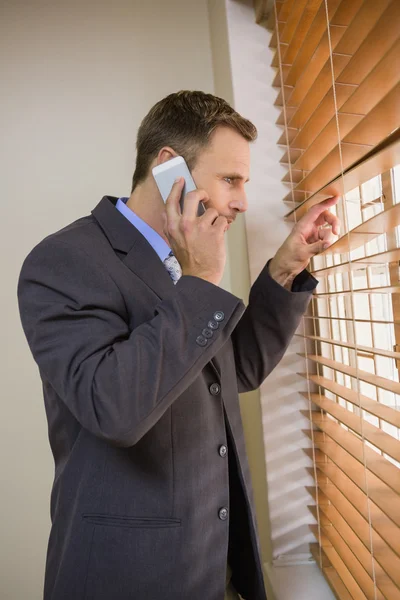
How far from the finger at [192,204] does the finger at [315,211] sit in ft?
0.88

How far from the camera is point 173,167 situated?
3.37 ft

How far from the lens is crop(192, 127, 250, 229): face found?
1.05 m

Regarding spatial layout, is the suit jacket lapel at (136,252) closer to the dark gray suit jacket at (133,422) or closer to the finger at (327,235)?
the dark gray suit jacket at (133,422)

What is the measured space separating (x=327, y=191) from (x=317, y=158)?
0.58 feet

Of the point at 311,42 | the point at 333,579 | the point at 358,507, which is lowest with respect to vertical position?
the point at 333,579

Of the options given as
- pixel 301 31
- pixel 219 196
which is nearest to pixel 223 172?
pixel 219 196

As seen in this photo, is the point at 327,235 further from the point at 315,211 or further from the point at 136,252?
the point at 136,252

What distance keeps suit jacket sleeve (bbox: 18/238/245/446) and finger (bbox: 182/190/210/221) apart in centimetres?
12

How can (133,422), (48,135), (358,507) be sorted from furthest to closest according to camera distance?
(48,135)
(358,507)
(133,422)

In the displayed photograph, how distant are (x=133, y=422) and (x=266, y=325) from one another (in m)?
0.53

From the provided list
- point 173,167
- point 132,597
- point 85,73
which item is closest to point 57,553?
point 132,597

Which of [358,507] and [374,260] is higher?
[374,260]

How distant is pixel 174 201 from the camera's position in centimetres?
93

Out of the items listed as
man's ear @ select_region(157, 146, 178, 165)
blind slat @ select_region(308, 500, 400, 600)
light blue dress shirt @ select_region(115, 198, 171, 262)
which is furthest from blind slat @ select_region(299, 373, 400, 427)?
man's ear @ select_region(157, 146, 178, 165)
